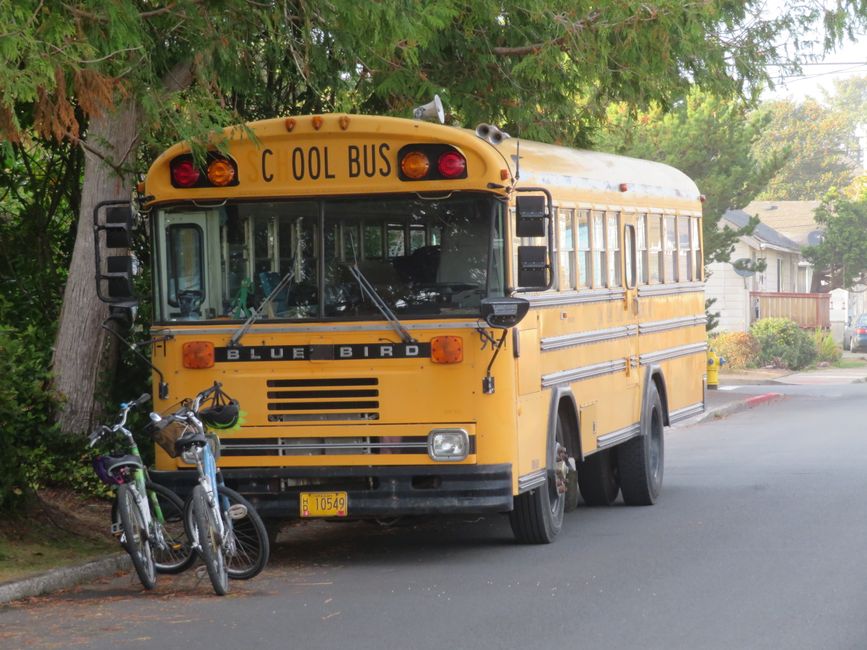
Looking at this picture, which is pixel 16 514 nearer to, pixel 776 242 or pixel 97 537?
pixel 97 537

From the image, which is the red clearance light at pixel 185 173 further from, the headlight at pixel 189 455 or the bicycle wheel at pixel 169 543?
the bicycle wheel at pixel 169 543

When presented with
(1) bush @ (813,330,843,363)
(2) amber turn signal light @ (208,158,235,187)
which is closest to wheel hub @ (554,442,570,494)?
(2) amber turn signal light @ (208,158,235,187)

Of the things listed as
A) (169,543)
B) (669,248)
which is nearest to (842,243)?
(669,248)

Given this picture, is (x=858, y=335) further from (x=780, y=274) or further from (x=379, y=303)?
(x=379, y=303)

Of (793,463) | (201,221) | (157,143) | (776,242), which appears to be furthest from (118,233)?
(776,242)

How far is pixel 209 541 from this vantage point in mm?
9859

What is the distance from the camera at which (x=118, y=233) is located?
10.9 meters

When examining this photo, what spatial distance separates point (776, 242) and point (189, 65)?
153ft

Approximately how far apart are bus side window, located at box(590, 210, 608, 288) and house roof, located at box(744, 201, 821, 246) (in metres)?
55.5

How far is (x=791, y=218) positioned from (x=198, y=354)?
63.4 meters

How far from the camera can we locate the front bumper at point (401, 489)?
35.2ft

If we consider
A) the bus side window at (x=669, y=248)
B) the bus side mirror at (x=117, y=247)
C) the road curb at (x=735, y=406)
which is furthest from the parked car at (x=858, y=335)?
the bus side mirror at (x=117, y=247)

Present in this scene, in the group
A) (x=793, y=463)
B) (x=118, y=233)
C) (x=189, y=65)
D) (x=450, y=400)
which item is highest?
(x=189, y=65)

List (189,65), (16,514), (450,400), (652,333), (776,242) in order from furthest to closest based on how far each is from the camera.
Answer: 1. (776,242)
2. (652,333)
3. (189,65)
4. (16,514)
5. (450,400)
